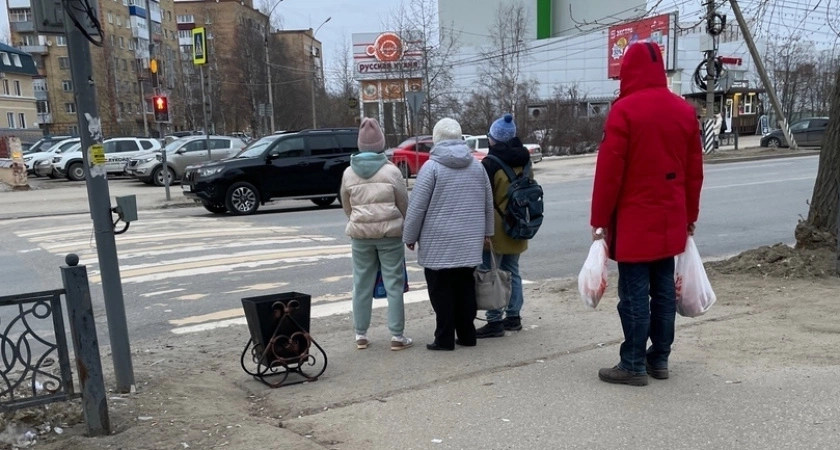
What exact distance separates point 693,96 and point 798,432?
5252 centimetres

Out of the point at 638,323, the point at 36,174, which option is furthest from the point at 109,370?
the point at 36,174

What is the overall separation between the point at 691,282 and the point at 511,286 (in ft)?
5.25

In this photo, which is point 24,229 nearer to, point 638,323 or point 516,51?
point 638,323

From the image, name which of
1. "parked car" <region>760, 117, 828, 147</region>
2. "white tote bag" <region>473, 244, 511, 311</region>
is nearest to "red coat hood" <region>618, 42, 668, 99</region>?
"white tote bag" <region>473, 244, 511, 311</region>

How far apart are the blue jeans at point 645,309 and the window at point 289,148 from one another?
1295 cm

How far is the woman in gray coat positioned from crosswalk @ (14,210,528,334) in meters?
2.08

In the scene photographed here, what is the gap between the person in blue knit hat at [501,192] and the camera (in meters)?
5.40

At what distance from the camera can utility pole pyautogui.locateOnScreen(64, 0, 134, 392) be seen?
13.4 feet

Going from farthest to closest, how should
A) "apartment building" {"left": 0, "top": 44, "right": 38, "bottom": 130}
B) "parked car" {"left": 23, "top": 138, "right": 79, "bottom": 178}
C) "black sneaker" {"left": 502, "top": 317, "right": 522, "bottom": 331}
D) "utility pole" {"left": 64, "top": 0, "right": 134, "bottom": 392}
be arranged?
1. "apartment building" {"left": 0, "top": 44, "right": 38, "bottom": 130}
2. "parked car" {"left": 23, "top": 138, "right": 79, "bottom": 178}
3. "black sneaker" {"left": 502, "top": 317, "right": 522, "bottom": 331}
4. "utility pole" {"left": 64, "top": 0, "right": 134, "bottom": 392}

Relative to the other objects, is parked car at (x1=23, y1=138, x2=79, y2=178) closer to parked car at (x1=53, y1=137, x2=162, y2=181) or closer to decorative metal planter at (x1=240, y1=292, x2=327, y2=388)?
parked car at (x1=53, y1=137, x2=162, y2=181)

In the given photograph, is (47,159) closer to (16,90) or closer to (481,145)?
(481,145)

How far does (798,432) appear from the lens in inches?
142

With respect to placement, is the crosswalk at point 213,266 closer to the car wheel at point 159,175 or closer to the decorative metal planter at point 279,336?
the decorative metal planter at point 279,336

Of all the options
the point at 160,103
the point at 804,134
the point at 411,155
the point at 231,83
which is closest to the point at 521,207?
the point at 160,103
